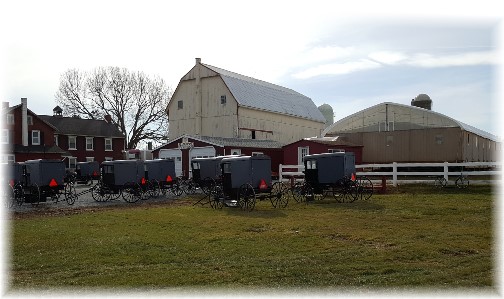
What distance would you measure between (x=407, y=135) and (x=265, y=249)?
24.7m

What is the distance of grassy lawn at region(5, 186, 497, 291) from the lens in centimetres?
696

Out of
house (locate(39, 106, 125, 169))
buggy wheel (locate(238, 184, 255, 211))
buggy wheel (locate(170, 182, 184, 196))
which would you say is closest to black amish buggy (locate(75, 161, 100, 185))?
house (locate(39, 106, 125, 169))

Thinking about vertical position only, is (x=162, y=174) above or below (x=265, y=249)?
above

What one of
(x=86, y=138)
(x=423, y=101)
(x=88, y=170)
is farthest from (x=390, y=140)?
(x=86, y=138)

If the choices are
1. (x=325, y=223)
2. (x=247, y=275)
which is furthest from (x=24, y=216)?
(x=247, y=275)

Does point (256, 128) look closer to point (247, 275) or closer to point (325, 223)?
point (325, 223)

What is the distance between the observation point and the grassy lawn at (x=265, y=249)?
6.96 m

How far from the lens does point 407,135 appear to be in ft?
102

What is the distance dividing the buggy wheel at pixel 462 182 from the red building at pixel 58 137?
38.3m

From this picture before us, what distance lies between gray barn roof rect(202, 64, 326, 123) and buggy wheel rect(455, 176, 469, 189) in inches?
917

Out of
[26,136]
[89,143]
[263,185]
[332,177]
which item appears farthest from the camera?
[89,143]

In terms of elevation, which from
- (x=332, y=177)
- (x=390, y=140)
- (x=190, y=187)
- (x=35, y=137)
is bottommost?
(x=190, y=187)

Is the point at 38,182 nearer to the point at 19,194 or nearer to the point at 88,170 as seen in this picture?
the point at 19,194

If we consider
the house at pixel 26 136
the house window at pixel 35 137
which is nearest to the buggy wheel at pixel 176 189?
the house at pixel 26 136
